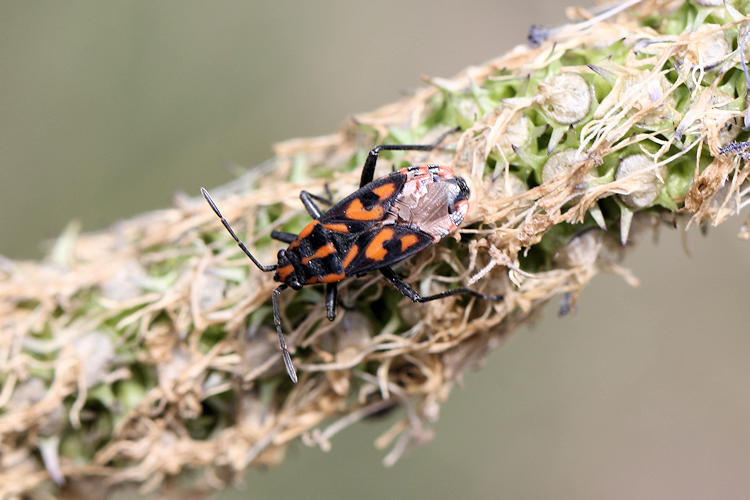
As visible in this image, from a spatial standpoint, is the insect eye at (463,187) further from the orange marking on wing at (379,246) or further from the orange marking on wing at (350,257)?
the orange marking on wing at (350,257)

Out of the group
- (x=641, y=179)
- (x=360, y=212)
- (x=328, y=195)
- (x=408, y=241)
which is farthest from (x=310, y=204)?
(x=641, y=179)

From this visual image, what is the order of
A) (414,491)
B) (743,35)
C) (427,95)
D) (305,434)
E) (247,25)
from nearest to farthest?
(743,35) → (427,95) → (305,434) → (414,491) → (247,25)

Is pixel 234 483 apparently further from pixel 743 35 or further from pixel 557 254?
pixel 743 35

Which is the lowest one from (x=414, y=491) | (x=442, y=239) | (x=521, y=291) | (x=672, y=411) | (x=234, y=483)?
(x=672, y=411)

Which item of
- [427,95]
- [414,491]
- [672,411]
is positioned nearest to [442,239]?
[427,95]

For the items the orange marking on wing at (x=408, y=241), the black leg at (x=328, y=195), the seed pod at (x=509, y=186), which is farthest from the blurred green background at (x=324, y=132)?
the seed pod at (x=509, y=186)
